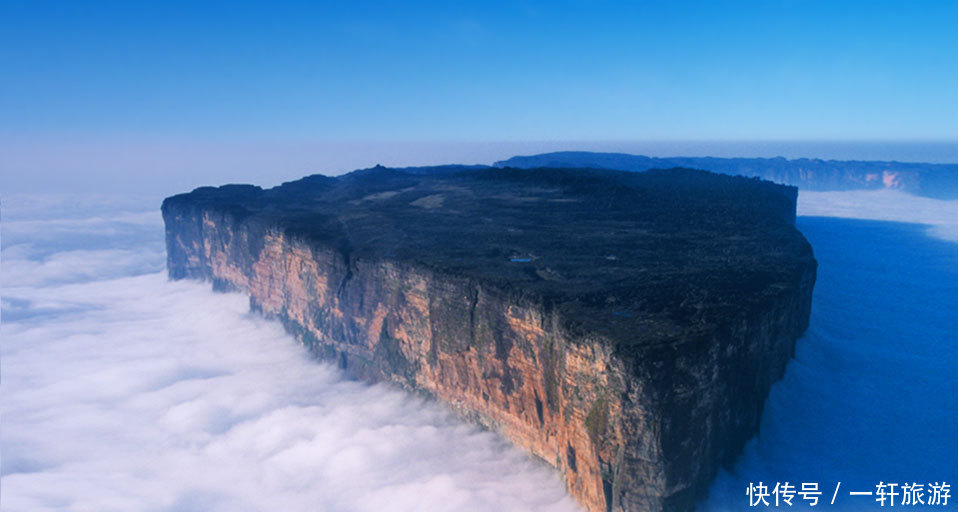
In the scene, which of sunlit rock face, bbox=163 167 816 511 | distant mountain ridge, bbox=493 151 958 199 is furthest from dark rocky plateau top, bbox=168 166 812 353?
distant mountain ridge, bbox=493 151 958 199

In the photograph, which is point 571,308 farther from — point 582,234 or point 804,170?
point 804,170

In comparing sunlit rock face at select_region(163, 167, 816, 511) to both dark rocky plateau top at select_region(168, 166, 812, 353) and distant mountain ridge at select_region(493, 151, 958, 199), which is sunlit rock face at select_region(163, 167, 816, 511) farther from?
distant mountain ridge at select_region(493, 151, 958, 199)

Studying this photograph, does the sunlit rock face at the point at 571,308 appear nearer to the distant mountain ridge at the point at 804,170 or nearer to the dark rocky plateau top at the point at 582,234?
the dark rocky plateau top at the point at 582,234

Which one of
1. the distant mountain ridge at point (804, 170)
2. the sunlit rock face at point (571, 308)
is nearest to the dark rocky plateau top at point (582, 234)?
the sunlit rock face at point (571, 308)

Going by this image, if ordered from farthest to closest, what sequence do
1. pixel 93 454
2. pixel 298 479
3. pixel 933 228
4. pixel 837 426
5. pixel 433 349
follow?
pixel 933 228
pixel 93 454
pixel 433 349
pixel 298 479
pixel 837 426

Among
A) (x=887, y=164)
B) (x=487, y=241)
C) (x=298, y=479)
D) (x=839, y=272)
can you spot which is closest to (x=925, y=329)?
(x=839, y=272)

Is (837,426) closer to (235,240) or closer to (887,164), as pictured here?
(235,240)
